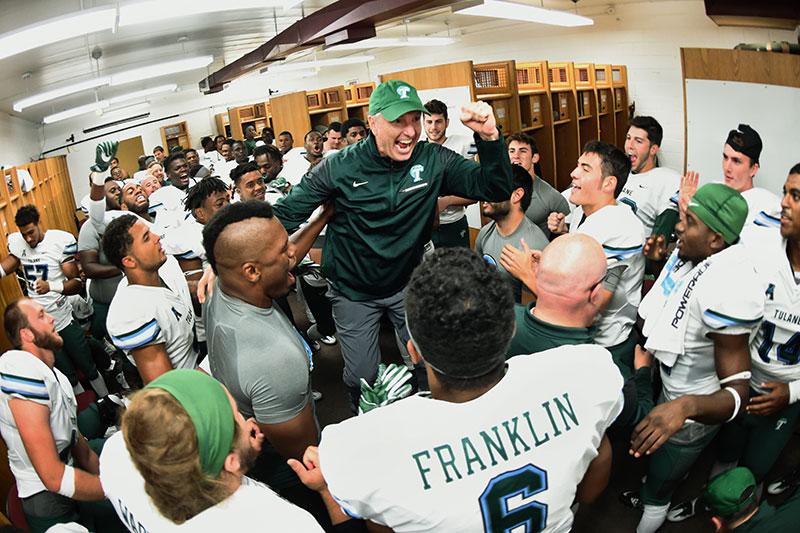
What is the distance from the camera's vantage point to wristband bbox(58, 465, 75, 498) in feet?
6.52

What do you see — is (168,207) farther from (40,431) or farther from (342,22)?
(40,431)

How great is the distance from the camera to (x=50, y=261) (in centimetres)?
417

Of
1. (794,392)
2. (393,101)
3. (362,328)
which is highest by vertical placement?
(393,101)

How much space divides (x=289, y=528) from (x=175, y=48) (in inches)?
414

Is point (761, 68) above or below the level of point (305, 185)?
above

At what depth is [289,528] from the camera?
1105 millimetres

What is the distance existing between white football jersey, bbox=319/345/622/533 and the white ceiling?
4408mm

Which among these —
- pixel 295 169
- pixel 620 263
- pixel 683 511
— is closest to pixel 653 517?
pixel 683 511

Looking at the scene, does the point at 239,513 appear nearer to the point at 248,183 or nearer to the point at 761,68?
the point at 248,183

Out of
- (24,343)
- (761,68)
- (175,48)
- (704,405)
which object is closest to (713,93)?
(761,68)

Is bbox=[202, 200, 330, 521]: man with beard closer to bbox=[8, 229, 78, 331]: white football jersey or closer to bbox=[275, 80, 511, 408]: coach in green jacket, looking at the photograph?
bbox=[275, 80, 511, 408]: coach in green jacket

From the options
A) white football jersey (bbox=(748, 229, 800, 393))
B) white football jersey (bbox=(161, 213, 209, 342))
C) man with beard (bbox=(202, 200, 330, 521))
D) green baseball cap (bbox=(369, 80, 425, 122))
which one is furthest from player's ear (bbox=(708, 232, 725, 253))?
white football jersey (bbox=(161, 213, 209, 342))

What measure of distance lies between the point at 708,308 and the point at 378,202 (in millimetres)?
1339

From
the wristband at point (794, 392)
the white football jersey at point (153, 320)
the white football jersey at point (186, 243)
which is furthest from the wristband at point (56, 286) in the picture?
the wristband at point (794, 392)
